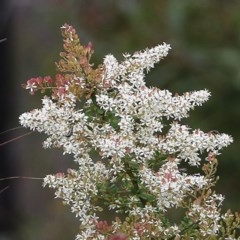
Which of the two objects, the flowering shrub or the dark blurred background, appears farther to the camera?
the dark blurred background

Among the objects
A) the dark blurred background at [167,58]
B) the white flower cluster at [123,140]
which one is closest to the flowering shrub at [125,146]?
the white flower cluster at [123,140]

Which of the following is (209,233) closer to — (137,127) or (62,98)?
(137,127)

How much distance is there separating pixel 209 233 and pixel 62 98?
0.61 m

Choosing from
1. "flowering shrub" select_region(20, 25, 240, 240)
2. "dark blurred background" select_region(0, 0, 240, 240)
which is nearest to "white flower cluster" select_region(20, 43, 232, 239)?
"flowering shrub" select_region(20, 25, 240, 240)

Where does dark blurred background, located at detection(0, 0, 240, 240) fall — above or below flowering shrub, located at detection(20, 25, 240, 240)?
above

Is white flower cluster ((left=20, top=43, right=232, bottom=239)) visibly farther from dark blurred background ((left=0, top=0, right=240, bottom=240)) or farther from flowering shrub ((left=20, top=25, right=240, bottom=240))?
dark blurred background ((left=0, top=0, right=240, bottom=240))

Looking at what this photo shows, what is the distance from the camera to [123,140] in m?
3.17

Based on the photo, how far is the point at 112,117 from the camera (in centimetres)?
327

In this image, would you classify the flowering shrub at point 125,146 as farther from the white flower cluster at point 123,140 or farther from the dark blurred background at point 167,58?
the dark blurred background at point 167,58

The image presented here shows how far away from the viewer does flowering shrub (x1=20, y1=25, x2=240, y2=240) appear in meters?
3.22

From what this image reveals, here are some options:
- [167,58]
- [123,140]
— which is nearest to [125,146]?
[123,140]

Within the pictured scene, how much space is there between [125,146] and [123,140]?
21 millimetres

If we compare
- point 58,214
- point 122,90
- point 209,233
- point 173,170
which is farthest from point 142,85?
point 58,214

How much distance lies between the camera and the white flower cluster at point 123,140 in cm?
322
